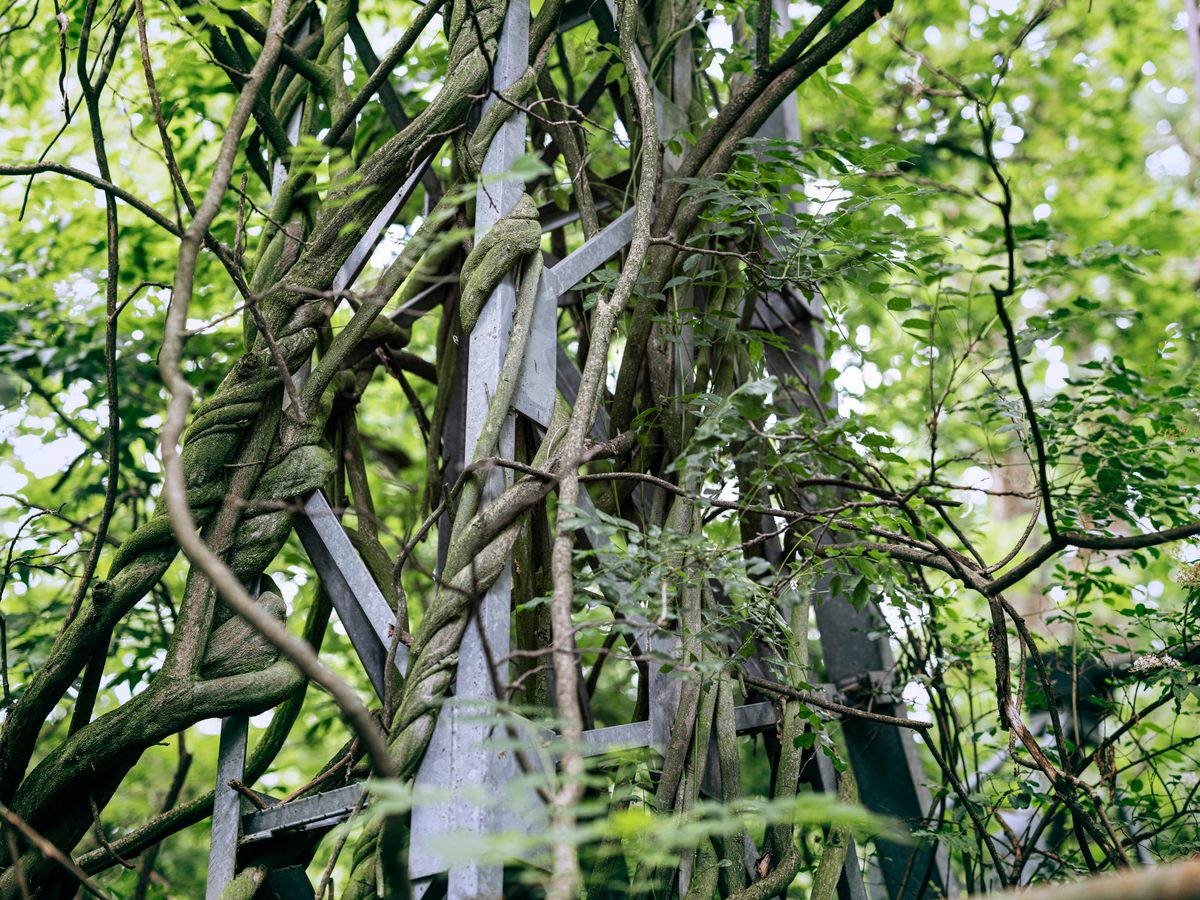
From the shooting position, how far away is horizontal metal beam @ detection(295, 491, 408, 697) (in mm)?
1873

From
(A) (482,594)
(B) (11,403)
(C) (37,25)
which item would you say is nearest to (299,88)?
(A) (482,594)

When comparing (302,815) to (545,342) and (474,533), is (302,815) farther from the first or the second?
(545,342)

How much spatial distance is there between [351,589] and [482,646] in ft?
1.65

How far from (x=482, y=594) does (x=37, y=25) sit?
3709mm

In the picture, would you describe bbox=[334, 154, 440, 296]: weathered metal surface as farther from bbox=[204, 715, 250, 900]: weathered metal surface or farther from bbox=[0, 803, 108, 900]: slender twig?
bbox=[0, 803, 108, 900]: slender twig

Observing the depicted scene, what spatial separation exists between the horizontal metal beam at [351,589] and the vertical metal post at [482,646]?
0.24 m

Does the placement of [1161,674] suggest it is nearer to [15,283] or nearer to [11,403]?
[11,403]

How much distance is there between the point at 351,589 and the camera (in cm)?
190

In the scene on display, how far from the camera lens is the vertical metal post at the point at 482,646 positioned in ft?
4.97

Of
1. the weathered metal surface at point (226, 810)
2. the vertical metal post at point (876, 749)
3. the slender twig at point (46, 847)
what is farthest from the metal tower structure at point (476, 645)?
the slender twig at point (46, 847)

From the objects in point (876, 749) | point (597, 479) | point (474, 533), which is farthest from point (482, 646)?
point (876, 749)

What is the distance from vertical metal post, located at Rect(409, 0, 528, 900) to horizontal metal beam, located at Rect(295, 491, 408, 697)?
239mm

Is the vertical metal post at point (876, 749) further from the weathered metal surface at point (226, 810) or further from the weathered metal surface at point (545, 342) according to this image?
the weathered metal surface at point (226, 810)

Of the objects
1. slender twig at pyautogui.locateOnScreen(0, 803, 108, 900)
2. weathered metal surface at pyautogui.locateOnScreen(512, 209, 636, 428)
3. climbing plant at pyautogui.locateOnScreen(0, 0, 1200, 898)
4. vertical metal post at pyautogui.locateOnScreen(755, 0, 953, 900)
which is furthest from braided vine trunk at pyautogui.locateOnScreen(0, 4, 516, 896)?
vertical metal post at pyautogui.locateOnScreen(755, 0, 953, 900)
